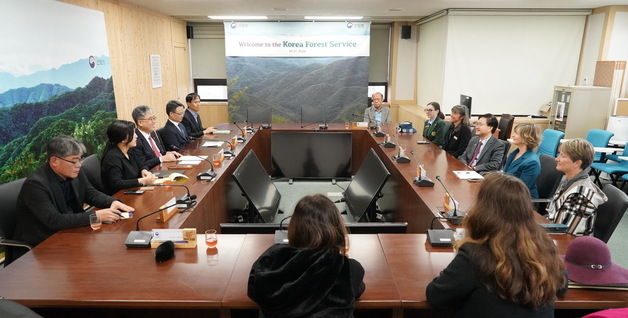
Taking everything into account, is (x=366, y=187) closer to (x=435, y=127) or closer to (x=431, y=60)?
(x=435, y=127)

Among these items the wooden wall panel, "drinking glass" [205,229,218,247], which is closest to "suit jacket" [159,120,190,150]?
the wooden wall panel

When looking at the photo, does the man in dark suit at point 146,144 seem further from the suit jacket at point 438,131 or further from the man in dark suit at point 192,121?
the suit jacket at point 438,131

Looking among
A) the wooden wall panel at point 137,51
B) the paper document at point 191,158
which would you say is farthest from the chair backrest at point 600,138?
the wooden wall panel at point 137,51

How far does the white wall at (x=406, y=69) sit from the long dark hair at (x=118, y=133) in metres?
6.46

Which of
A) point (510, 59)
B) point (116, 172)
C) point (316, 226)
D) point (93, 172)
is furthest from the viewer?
point (510, 59)

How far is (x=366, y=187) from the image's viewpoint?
122 inches

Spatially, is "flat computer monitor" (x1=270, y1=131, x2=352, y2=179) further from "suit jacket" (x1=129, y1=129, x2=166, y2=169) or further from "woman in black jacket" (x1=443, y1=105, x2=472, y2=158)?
"suit jacket" (x1=129, y1=129, x2=166, y2=169)

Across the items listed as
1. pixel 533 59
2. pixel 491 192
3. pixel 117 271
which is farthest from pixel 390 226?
pixel 533 59

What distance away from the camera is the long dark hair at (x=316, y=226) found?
4.20ft

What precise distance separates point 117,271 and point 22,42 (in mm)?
3119

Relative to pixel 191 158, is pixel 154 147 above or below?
above

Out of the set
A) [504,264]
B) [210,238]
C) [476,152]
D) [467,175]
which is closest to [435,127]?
[476,152]

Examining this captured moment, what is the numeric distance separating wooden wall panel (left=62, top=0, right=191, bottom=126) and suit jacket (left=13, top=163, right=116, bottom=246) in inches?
124

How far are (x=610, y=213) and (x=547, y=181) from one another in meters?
0.94
